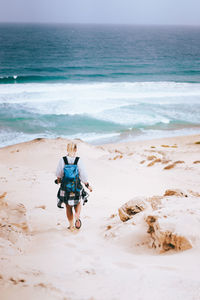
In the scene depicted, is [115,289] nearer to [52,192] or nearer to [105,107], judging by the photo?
[52,192]

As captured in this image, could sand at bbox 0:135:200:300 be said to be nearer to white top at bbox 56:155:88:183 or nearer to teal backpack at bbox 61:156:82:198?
teal backpack at bbox 61:156:82:198

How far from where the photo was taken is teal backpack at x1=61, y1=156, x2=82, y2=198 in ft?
12.7

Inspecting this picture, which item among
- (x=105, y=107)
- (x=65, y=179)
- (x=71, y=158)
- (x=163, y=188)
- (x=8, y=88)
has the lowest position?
(x=163, y=188)

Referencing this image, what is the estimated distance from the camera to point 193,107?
19.8 metres

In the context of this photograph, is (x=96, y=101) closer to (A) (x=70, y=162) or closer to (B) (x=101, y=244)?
(A) (x=70, y=162)

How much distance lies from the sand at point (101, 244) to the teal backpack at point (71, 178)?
0.65 meters

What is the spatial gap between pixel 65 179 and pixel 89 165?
4656mm

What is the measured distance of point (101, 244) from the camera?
12.0 feet

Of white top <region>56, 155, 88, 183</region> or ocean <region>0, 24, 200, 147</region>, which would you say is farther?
ocean <region>0, 24, 200, 147</region>

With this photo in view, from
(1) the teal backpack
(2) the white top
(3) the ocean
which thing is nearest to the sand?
(1) the teal backpack

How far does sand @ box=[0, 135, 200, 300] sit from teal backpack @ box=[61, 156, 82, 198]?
2.13 feet

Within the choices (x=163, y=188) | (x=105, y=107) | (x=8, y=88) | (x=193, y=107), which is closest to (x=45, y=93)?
(x=8, y=88)

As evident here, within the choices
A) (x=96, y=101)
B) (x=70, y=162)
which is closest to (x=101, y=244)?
(x=70, y=162)

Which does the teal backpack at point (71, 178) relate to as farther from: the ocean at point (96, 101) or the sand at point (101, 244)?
the ocean at point (96, 101)
